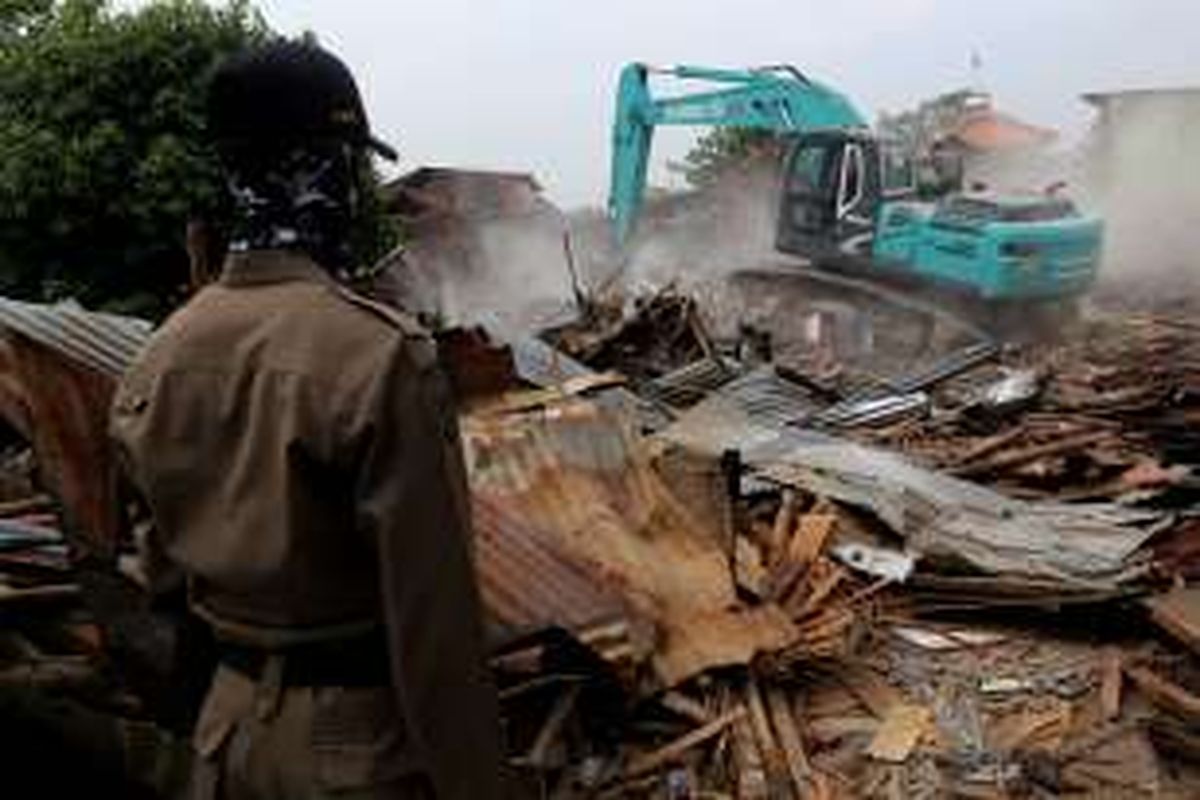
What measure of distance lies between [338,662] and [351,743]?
0.48 ft

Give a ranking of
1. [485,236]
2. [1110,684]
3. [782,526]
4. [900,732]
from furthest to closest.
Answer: [485,236], [782,526], [1110,684], [900,732]

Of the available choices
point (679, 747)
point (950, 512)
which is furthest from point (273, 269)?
point (950, 512)

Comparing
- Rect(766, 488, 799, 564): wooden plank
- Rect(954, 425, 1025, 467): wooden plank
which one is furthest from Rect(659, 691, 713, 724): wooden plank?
Rect(954, 425, 1025, 467): wooden plank

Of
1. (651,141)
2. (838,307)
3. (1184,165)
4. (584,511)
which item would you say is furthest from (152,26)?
(1184,165)

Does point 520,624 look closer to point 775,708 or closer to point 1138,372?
point 775,708

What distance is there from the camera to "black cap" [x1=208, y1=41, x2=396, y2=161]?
113 inches

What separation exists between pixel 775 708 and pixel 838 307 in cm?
1322

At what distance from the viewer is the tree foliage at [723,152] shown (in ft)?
82.6

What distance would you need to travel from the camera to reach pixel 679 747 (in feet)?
20.1

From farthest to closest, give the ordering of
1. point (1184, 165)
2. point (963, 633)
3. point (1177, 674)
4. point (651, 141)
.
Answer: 1. point (1184, 165)
2. point (651, 141)
3. point (963, 633)
4. point (1177, 674)

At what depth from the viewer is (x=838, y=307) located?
19.4m

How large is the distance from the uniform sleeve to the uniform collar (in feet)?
0.86

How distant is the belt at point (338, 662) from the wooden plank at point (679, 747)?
3186 millimetres

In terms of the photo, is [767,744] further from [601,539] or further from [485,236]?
[485,236]
